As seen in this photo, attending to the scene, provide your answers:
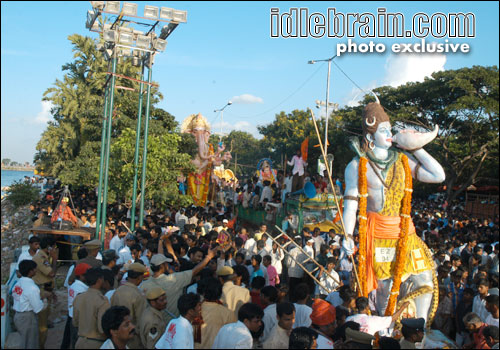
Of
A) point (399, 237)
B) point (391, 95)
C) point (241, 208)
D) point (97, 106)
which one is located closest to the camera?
point (399, 237)

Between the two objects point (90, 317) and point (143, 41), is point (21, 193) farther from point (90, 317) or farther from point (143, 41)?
point (90, 317)

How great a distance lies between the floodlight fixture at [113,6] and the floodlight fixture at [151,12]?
0.68m

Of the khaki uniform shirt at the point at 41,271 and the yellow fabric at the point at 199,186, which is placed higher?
the yellow fabric at the point at 199,186

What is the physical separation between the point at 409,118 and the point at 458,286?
18.6m

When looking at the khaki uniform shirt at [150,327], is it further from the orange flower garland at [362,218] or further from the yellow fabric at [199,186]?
the yellow fabric at [199,186]

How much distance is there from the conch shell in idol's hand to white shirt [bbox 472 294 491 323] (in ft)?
6.63

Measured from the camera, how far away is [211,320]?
434 cm

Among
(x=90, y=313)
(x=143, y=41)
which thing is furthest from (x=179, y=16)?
(x=90, y=313)

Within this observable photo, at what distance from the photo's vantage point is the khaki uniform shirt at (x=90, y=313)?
4609 mm

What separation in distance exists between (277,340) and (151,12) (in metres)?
9.43

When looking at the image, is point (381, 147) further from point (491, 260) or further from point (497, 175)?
point (497, 175)

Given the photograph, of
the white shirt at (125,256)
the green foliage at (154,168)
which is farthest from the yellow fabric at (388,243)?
the green foliage at (154,168)

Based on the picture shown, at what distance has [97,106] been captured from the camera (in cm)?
2117

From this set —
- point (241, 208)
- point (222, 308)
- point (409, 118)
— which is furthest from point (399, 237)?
point (409, 118)
